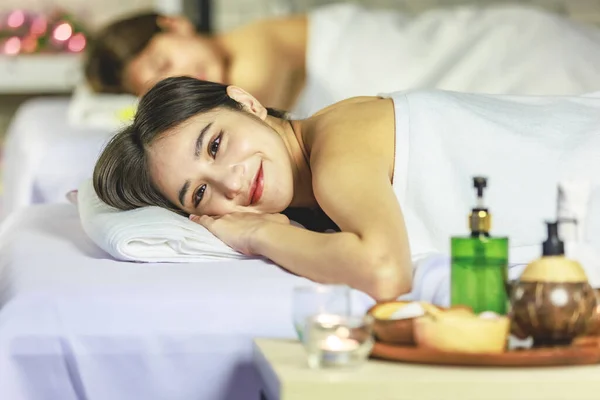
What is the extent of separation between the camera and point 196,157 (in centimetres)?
191

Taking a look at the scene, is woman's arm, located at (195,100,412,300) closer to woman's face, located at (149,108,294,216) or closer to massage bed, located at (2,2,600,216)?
woman's face, located at (149,108,294,216)

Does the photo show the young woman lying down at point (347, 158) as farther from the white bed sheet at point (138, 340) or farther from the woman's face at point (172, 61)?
the woman's face at point (172, 61)

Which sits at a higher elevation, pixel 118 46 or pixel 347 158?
pixel 118 46

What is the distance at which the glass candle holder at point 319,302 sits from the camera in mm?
1312

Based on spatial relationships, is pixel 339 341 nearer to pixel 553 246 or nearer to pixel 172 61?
pixel 553 246

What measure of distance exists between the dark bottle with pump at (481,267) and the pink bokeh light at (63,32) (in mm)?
3734

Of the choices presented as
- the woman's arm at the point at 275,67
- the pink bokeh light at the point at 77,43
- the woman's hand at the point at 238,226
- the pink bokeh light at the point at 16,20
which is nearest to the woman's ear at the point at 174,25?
the woman's arm at the point at 275,67

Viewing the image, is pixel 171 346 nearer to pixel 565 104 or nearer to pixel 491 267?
pixel 491 267

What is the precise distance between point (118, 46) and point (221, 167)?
6.27 ft

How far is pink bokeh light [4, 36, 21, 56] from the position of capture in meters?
4.76

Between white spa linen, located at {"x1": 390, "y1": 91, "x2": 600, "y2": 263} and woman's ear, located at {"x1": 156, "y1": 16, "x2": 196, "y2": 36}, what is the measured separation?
187 centimetres

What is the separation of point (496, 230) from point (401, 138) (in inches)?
9.2

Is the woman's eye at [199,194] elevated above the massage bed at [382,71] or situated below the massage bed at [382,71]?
below

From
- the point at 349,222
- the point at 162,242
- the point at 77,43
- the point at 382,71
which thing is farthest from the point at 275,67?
the point at 349,222
